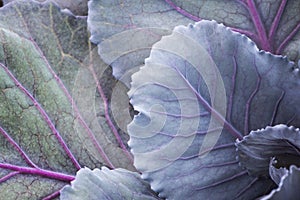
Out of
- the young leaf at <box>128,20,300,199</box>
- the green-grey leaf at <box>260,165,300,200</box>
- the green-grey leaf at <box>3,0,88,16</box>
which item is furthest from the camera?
the green-grey leaf at <box>3,0,88,16</box>

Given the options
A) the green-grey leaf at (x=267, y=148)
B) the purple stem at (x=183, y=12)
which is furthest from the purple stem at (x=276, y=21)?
the green-grey leaf at (x=267, y=148)

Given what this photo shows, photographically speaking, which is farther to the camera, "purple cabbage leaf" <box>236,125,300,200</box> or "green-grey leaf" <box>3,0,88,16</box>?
"green-grey leaf" <box>3,0,88,16</box>

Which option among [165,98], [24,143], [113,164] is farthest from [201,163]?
[24,143]

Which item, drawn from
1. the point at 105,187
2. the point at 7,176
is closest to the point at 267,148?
the point at 105,187

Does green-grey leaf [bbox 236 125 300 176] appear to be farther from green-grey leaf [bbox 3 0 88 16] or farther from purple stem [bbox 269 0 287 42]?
green-grey leaf [bbox 3 0 88 16]

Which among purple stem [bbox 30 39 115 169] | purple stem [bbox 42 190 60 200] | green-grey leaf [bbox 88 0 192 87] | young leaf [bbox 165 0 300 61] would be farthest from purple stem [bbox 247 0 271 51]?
purple stem [bbox 42 190 60 200]

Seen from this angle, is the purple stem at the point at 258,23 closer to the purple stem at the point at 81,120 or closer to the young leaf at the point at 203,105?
the young leaf at the point at 203,105

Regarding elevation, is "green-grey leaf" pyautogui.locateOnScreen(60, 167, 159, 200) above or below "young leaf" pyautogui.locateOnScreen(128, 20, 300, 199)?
below

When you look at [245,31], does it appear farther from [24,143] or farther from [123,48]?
[24,143]
